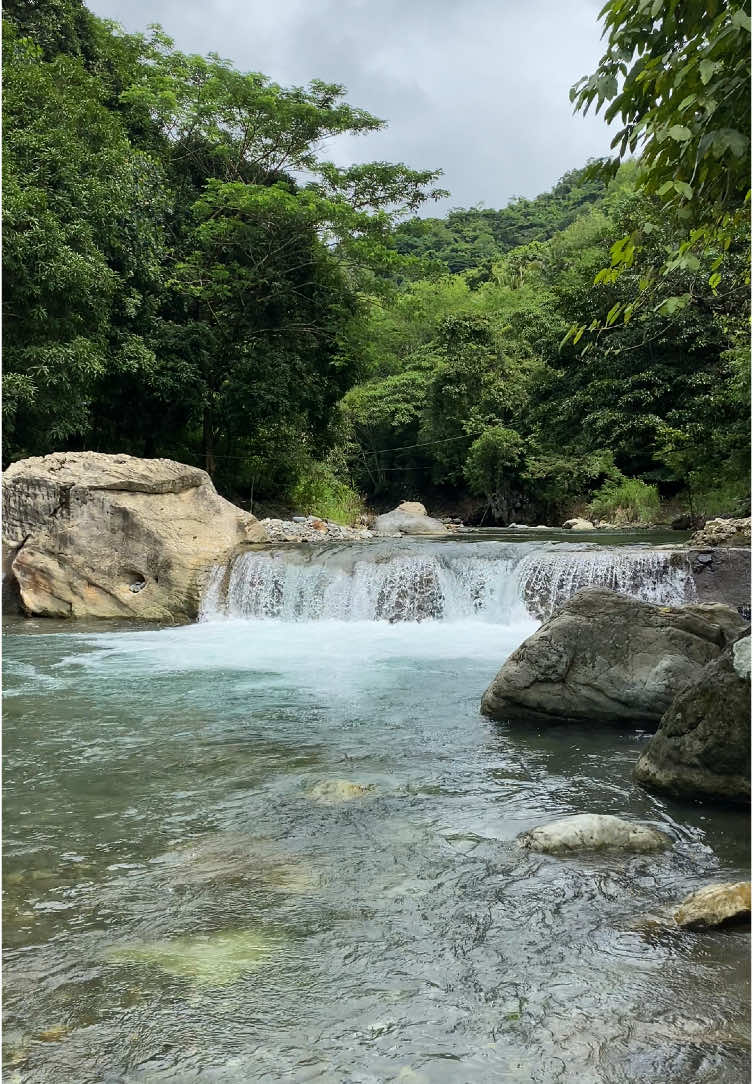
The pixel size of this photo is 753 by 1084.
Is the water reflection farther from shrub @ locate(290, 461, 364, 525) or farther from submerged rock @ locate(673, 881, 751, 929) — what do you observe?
shrub @ locate(290, 461, 364, 525)

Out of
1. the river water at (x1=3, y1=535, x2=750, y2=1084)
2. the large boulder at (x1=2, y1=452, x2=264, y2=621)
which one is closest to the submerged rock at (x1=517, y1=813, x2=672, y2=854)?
the river water at (x1=3, y1=535, x2=750, y2=1084)

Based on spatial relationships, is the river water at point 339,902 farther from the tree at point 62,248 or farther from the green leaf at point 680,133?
the tree at point 62,248

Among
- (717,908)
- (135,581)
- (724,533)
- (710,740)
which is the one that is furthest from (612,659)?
(135,581)

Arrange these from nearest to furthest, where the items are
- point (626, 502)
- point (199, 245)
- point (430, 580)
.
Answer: point (430, 580)
point (199, 245)
point (626, 502)

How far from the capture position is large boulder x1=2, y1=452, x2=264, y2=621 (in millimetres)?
12297

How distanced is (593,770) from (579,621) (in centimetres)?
131

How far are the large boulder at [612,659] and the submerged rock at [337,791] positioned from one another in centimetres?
180

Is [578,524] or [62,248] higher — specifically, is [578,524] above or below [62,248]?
below

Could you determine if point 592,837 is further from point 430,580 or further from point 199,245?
point 199,245

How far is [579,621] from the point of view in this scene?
245 inches

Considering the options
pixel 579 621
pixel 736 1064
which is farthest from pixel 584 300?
pixel 736 1064

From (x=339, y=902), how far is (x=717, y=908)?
1.47 metres

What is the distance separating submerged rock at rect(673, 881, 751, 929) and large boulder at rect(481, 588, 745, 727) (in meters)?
2.73

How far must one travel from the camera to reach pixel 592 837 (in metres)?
3.99
